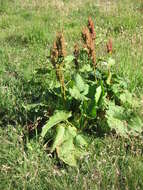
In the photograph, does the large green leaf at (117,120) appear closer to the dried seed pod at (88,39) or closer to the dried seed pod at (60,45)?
the dried seed pod at (88,39)

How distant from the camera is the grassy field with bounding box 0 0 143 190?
8.97 feet

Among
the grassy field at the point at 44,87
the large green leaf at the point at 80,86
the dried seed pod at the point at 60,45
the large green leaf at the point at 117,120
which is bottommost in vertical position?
the grassy field at the point at 44,87

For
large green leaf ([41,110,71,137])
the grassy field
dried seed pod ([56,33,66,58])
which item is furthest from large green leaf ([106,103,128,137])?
dried seed pod ([56,33,66,58])

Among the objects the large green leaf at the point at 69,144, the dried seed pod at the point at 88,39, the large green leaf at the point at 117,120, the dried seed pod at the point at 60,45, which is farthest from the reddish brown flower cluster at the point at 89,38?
the large green leaf at the point at 69,144

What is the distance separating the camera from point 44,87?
397 cm

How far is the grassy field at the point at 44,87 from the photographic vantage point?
2.73 meters

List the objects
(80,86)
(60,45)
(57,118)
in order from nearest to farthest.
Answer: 1. (60,45)
2. (57,118)
3. (80,86)

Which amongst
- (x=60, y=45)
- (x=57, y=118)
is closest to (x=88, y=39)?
(x=60, y=45)

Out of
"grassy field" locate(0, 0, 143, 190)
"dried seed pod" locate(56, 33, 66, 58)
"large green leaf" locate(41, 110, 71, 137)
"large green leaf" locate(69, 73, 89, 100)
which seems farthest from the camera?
"large green leaf" locate(69, 73, 89, 100)

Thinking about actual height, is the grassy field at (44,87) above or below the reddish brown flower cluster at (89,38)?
below

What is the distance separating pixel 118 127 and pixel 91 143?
0.88ft

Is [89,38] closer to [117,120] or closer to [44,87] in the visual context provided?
[117,120]

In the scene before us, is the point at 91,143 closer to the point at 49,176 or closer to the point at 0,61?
the point at 49,176

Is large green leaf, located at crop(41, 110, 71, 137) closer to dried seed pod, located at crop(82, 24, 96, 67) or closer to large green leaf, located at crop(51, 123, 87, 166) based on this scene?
large green leaf, located at crop(51, 123, 87, 166)
